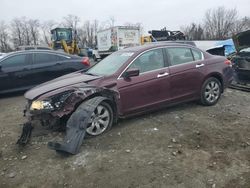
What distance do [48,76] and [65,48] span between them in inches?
722

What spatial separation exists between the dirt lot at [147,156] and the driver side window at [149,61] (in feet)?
3.28

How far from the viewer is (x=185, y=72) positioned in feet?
22.8

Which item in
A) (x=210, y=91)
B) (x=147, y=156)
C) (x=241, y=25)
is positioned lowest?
(x=147, y=156)

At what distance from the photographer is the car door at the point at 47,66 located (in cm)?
1000

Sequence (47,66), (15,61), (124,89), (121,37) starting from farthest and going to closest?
(121,37) → (47,66) → (15,61) → (124,89)

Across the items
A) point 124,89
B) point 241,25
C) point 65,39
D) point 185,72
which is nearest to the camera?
point 124,89

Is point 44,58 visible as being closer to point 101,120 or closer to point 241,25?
point 101,120

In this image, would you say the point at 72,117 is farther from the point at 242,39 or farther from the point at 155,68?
the point at 242,39

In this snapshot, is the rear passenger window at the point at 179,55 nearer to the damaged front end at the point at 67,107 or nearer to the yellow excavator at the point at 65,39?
the damaged front end at the point at 67,107

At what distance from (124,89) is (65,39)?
2507 centimetres

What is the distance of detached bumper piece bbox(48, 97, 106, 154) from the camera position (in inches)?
190

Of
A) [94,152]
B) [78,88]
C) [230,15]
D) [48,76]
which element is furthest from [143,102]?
[230,15]

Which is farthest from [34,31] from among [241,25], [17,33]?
[241,25]

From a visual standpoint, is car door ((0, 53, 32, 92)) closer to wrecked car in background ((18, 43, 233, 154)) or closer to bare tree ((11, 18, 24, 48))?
wrecked car in background ((18, 43, 233, 154))
